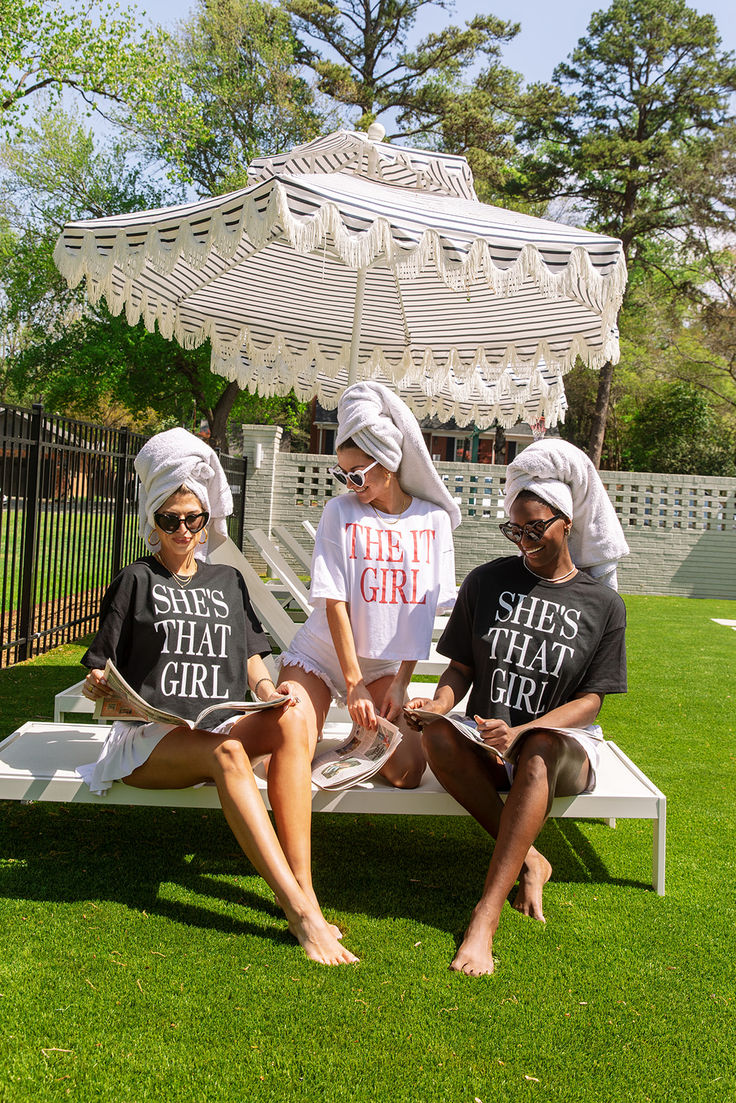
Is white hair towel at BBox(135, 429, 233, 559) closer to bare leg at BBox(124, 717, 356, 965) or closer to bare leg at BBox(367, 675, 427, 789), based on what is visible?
bare leg at BBox(124, 717, 356, 965)

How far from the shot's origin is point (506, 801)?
2.60 meters

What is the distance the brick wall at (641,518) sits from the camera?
13766 mm

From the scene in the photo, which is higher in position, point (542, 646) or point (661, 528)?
point (661, 528)

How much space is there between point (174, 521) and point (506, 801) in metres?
1.35

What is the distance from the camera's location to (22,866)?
2.84 metres

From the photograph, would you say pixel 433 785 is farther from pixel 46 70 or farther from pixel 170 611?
pixel 46 70

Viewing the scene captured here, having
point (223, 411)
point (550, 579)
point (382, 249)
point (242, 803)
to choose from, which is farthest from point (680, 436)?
point (242, 803)

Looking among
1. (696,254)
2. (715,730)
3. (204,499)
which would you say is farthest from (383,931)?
(696,254)

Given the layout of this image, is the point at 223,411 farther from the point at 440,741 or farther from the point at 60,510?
the point at 440,741

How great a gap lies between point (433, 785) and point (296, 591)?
320cm

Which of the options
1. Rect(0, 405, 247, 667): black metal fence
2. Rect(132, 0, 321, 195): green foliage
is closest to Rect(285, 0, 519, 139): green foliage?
Rect(132, 0, 321, 195): green foliage

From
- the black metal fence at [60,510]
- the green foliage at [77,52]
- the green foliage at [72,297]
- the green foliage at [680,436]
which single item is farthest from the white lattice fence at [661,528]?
the green foliage at [72,297]

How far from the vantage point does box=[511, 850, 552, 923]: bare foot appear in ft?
8.93

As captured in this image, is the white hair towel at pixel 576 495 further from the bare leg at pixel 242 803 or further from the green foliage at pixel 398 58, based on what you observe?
the green foliage at pixel 398 58
